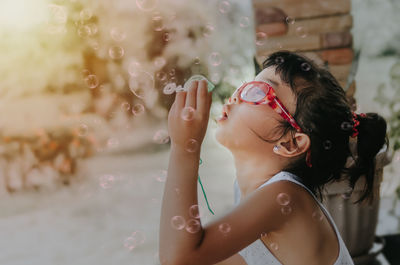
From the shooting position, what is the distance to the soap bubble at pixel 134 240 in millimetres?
2189

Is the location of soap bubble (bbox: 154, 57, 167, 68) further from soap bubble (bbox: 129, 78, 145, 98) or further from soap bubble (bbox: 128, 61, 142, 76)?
Answer: soap bubble (bbox: 129, 78, 145, 98)

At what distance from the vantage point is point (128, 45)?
4.16m

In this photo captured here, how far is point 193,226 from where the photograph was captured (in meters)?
0.71

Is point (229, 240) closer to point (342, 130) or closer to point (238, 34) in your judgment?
point (342, 130)

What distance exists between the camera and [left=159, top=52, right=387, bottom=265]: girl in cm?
74

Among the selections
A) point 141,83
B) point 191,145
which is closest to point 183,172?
point 191,145

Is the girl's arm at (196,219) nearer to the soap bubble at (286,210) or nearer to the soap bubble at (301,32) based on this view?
the soap bubble at (286,210)

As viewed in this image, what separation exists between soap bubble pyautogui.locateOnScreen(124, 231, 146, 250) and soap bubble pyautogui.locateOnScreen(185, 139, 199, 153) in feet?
4.66

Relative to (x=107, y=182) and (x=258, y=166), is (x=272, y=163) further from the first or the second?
(x=107, y=182)

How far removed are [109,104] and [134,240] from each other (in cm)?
227

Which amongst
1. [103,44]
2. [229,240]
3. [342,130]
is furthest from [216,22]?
[229,240]

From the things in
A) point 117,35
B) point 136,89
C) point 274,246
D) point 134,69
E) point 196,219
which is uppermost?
point 196,219

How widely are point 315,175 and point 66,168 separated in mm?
3245

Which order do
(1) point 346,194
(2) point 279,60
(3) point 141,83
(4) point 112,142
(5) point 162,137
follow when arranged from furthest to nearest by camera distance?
(4) point 112,142 → (3) point 141,83 → (5) point 162,137 → (1) point 346,194 → (2) point 279,60
